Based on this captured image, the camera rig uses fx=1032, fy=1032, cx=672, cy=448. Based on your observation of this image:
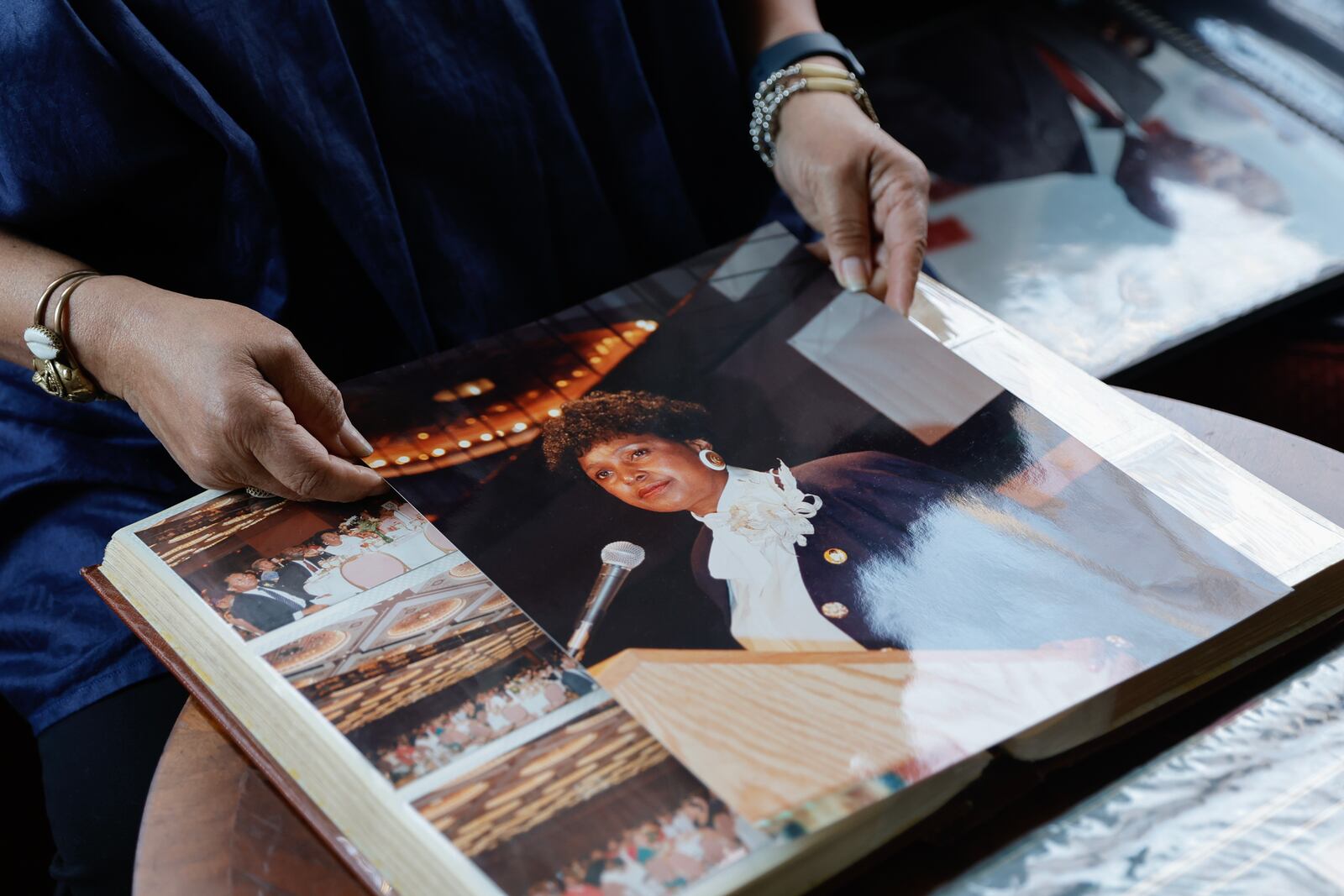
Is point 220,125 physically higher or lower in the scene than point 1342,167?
higher

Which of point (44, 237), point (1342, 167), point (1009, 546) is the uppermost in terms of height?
point (44, 237)

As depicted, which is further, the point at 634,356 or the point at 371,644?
the point at 634,356

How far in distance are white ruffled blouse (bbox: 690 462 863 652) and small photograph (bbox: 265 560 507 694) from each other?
0.11 metres

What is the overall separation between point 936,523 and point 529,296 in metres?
0.41

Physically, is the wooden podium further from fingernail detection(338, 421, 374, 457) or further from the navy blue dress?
the navy blue dress

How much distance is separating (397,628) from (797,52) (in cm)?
56

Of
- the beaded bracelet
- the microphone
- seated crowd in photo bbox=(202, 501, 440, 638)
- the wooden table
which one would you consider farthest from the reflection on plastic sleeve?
the beaded bracelet

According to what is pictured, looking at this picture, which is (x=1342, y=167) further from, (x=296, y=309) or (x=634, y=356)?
(x=296, y=309)

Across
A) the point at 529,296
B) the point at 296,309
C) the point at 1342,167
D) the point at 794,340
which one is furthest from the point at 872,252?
the point at 1342,167

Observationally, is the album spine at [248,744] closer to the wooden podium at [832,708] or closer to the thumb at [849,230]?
the wooden podium at [832,708]

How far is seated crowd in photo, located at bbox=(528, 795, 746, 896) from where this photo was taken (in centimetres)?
38

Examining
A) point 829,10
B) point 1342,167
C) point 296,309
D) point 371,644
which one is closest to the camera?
point 371,644

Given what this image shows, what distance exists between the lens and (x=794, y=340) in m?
0.64

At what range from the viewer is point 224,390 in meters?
0.52
